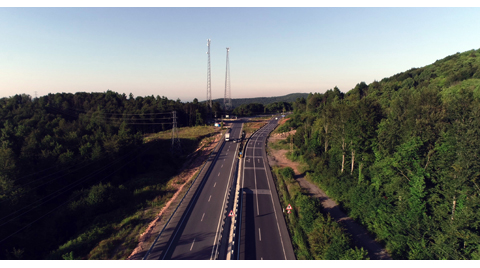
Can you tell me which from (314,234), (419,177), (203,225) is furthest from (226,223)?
(419,177)

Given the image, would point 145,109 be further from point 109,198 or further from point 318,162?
point 318,162

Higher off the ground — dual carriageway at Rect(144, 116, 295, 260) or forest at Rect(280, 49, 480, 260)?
forest at Rect(280, 49, 480, 260)

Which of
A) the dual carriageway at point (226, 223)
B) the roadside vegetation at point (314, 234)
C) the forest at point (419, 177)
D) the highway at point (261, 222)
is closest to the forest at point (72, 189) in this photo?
the dual carriageway at point (226, 223)

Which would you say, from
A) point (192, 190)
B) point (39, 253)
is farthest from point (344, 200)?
point (39, 253)

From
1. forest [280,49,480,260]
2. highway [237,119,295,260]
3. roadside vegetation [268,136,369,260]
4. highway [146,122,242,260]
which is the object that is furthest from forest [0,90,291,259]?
forest [280,49,480,260]

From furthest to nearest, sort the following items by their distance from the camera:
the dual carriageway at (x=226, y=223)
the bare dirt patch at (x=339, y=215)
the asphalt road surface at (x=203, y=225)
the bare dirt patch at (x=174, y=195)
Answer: the bare dirt patch at (x=339, y=215), the bare dirt patch at (x=174, y=195), the dual carriageway at (x=226, y=223), the asphalt road surface at (x=203, y=225)

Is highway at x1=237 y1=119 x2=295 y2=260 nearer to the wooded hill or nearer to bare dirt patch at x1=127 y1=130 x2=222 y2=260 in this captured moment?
bare dirt patch at x1=127 y1=130 x2=222 y2=260

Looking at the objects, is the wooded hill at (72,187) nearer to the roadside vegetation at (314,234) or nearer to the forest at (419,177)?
the roadside vegetation at (314,234)
